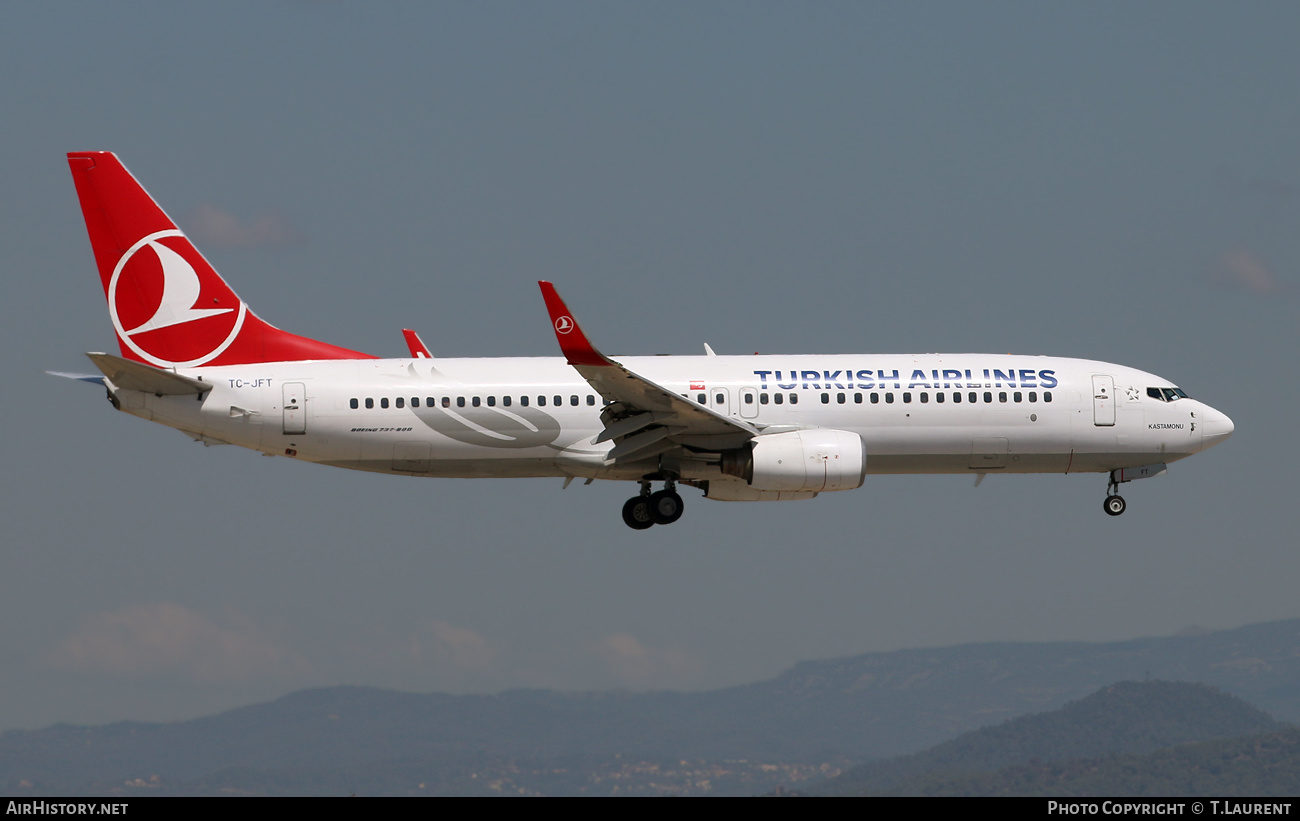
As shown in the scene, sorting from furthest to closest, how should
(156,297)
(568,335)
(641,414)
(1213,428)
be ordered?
(1213,428) < (156,297) < (641,414) < (568,335)

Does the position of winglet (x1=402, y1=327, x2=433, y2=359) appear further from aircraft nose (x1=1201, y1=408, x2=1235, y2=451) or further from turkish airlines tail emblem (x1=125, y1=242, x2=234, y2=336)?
aircraft nose (x1=1201, y1=408, x2=1235, y2=451)

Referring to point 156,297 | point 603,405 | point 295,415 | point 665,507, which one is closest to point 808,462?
point 665,507

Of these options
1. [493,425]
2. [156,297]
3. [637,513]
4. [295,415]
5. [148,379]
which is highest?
[156,297]

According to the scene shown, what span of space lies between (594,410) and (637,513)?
11.5ft

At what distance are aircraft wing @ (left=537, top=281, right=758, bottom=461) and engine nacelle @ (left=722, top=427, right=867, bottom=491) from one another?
34.4 inches

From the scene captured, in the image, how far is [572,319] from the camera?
38.9m

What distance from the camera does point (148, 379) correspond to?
4206 cm

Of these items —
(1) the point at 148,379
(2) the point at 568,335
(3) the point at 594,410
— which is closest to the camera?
(2) the point at 568,335

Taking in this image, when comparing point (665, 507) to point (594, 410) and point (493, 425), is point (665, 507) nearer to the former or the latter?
point (594, 410)

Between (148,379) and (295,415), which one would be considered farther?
(295,415)

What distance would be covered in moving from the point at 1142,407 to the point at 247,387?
2568 cm

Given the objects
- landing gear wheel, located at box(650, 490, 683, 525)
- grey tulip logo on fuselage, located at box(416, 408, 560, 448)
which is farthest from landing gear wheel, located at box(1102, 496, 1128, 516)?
grey tulip logo on fuselage, located at box(416, 408, 560, 448)

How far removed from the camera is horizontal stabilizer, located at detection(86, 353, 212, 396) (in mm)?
41156

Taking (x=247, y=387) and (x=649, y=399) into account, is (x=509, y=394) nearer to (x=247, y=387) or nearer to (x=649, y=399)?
(x=649, y=399)
